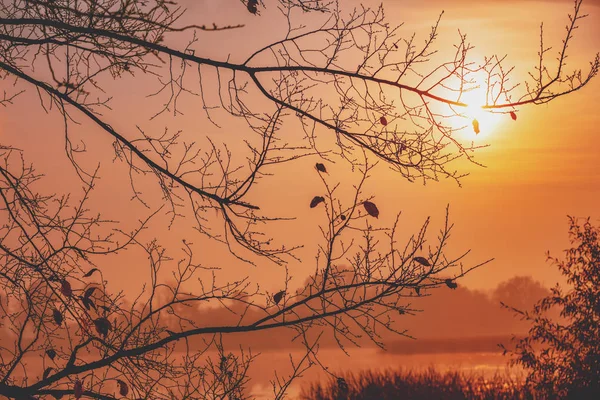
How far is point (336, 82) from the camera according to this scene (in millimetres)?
6012

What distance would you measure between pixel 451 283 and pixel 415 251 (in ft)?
1.12

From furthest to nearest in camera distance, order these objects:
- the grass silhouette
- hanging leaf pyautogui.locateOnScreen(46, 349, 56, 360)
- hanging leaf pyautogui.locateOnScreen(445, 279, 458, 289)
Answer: the grass silhouette → hanging leaf pyautogui.locateOnScreen(46, 349, 56, 360) → hanging leaf pyautogui.locateOnScreen(445, 279, 458, 289)

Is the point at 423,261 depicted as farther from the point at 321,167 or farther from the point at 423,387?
the point at 423,387

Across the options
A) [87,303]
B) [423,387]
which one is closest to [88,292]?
[87,303]

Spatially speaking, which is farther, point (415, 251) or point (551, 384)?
point (551, 384)

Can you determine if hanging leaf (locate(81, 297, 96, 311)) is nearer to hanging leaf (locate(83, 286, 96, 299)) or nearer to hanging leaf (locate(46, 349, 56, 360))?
hanging leaf (locate(83, 286, 96, 299))

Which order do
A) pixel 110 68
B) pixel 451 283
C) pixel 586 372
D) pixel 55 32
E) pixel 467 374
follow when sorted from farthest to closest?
pixel 467 374 → pixel 586 372 → pixel 110 68 → pixel 55 32 → pixel 451 283

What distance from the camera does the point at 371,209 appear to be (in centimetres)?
531

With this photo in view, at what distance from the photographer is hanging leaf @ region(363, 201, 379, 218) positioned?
5290 millimetres

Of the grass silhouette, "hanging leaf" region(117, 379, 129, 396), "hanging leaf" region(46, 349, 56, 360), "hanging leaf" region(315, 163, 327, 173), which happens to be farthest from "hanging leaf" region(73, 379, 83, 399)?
the grass silhouette

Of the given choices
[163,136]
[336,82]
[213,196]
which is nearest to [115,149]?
[163,136]

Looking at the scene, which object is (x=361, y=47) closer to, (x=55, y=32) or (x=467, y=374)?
(x=55, y=32)

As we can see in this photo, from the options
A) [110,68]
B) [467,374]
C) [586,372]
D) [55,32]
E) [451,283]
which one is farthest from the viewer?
[467,374]

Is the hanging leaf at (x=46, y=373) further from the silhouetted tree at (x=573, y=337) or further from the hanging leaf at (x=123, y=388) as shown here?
the silhouetted tree at (x=573, y=337)
